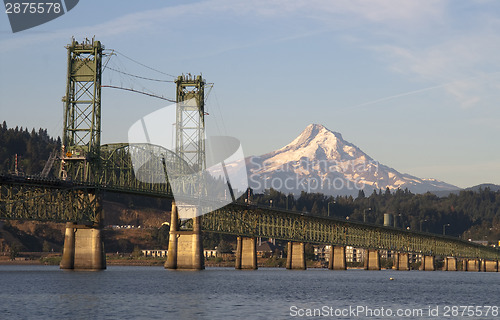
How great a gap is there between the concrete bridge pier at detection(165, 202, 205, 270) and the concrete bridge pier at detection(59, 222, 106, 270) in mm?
32021

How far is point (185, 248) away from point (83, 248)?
118 ft

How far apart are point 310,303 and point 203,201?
9843cm

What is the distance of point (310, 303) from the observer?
87.0 m

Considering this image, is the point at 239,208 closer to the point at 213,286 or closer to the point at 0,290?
the point at 213,286

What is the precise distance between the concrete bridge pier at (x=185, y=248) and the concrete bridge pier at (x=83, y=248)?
105 feet

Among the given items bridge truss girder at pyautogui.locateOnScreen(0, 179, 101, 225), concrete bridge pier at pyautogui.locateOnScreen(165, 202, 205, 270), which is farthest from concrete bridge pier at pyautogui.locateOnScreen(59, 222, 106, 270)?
concrete bridge pier at pyautogui.locateOnScreen(165, 202, 205, 270)

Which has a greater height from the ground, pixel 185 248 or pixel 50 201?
pixel 50 201

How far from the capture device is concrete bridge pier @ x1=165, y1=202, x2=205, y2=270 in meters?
173

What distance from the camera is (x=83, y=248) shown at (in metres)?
142

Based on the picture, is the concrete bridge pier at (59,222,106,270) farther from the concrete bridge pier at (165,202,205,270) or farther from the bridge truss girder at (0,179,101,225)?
Answer: the concrete bridge pier at (165,202,205,270)

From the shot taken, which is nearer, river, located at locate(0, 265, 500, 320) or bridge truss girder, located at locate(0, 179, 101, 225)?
river, located at locate(0, 265, 500, 320)

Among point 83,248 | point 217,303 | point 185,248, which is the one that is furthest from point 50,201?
point 217,303

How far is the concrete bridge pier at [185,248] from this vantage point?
17262cm

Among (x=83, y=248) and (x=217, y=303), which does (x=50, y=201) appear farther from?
(x=217, y=303)
